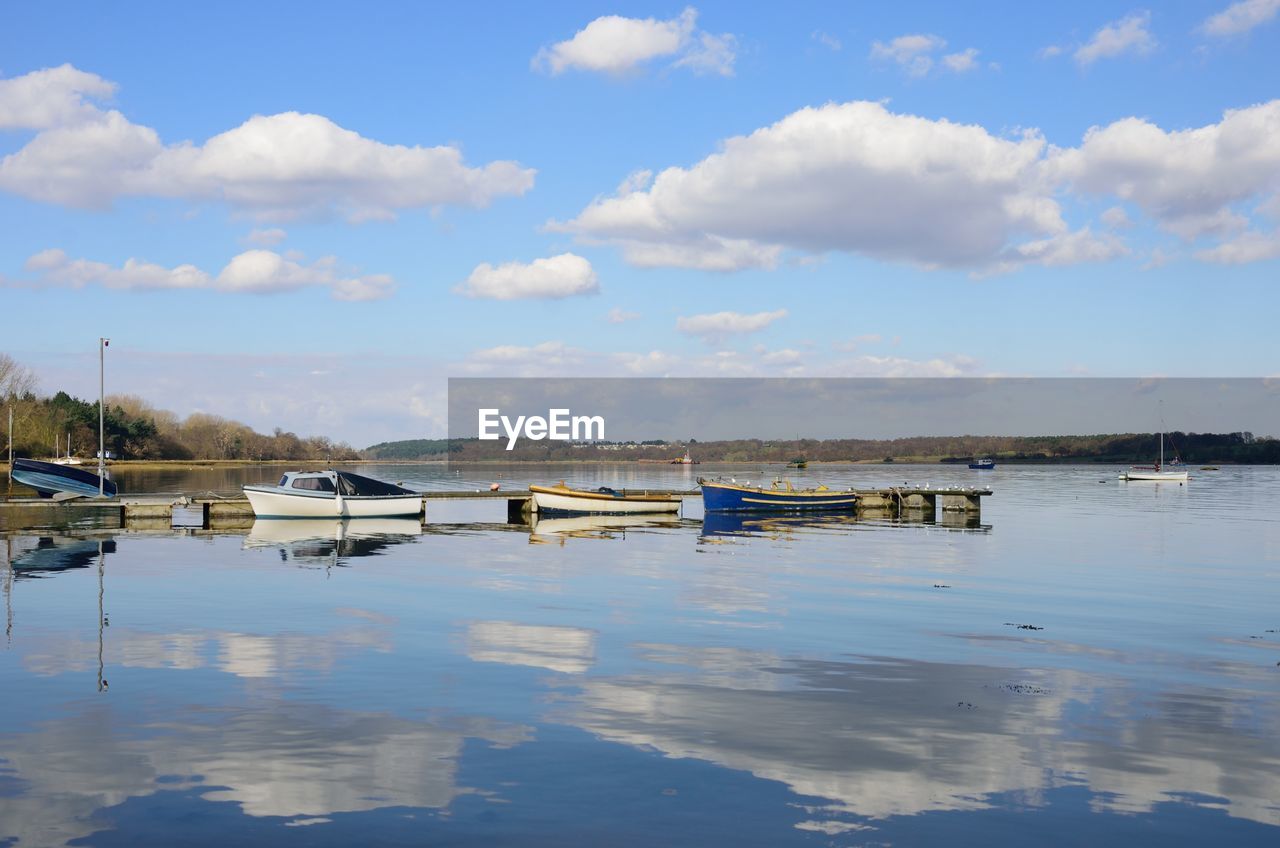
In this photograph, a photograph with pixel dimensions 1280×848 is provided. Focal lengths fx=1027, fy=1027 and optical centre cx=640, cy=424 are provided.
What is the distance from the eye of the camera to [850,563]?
135 ft

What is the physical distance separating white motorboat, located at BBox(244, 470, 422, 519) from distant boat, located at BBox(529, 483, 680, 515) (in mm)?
8676

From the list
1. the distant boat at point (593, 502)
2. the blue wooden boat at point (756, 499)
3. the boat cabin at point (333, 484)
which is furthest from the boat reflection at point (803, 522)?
the boat cabin at point (333, 484)

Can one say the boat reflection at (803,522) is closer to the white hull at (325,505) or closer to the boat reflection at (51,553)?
the white hull at (325,505)

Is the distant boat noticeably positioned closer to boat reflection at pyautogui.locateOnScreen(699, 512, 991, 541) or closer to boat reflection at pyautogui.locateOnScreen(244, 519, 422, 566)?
boat reflection at pyautogui.locateOnScreen(699, 512, 991, 541)

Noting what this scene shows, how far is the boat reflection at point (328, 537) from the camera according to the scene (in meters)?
42.8

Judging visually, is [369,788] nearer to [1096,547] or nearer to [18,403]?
[1096,547]

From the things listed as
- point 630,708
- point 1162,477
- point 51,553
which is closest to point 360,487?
point 51,553

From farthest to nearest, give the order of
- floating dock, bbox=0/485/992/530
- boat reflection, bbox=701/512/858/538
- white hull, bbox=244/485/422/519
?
1. white hull, bbox=244/485/422/519
2. boat reflection, bbox=701/512/858/538
3. floating dock, bbox=0/485/992/530

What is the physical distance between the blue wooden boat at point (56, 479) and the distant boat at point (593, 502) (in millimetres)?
27676

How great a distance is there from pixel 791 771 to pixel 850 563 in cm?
2896

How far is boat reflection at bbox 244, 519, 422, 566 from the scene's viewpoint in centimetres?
4284

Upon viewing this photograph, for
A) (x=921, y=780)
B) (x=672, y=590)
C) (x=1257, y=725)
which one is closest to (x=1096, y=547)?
(x=672, y=590)

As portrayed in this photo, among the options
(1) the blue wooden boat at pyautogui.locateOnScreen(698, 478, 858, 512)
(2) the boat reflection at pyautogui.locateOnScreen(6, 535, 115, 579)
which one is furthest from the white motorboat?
(1) the blue wooden boat at pyautogui.locateOnScreen(698, 478, 858, 512)

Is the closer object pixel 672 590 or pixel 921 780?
pixel 921 780
